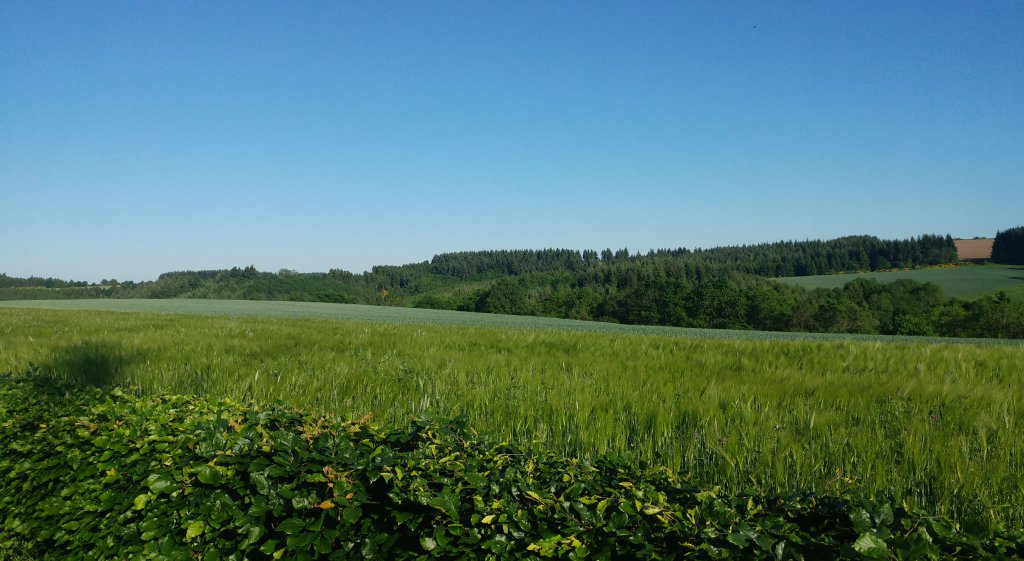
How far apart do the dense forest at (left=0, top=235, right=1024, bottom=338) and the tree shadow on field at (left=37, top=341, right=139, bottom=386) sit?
66285 millimetres

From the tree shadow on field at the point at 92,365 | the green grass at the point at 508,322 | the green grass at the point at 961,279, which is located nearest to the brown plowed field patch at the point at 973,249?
the green grass at the point at 961,279

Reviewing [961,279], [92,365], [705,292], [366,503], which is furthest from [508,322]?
[961,279]

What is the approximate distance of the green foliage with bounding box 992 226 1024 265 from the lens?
86.1 metres

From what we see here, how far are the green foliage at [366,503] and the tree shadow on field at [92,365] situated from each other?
3277 mm

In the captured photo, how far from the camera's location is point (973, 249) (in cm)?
10012

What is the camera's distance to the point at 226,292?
88750 mm

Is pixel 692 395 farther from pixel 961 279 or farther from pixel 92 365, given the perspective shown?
pixel 961 279

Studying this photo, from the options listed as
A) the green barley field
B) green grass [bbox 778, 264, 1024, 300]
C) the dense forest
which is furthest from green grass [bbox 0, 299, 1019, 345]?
green grass [bbox 778, 264, 1024, 300]

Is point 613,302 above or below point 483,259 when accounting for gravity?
below

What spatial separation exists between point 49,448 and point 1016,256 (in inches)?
4729

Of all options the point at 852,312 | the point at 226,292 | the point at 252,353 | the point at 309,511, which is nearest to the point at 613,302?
the point at 852,312

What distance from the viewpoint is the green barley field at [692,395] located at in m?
3.46

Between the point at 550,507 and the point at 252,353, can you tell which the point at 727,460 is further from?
the point at 252,353

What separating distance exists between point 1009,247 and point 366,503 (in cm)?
12117
